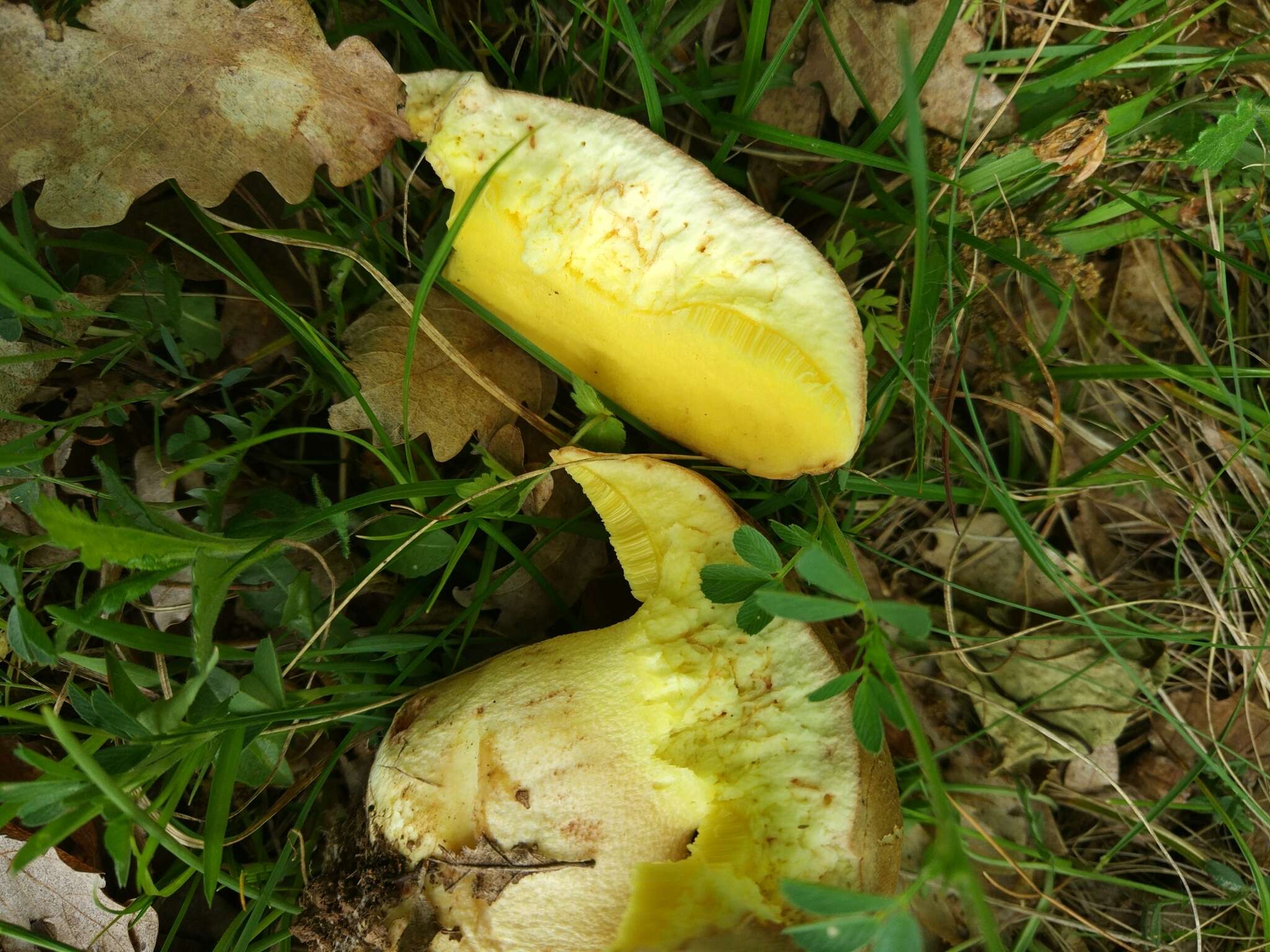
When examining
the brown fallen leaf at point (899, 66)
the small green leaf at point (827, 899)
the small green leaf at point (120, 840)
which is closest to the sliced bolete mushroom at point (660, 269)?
the small green leaf at point (827, 899)

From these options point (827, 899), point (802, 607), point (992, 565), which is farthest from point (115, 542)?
point (992, 565)

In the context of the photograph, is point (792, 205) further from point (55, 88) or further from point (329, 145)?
point (55, 88)

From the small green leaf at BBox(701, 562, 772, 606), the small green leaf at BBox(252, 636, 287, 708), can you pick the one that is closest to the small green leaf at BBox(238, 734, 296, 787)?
→ the small green leaf at BBox(252, 636, 287, 708)

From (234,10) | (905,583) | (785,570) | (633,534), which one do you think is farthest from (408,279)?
(905,583)

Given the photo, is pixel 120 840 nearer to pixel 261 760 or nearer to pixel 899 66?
pixel 261 760

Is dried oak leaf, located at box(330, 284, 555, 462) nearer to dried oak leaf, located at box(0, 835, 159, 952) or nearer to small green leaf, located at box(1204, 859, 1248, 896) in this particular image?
dried oak leaf, located at box(0, 835, 159, 952)

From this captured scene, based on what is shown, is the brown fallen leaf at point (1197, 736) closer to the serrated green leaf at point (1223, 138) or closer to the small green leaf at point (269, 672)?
the serrated green leaf at point (1223, 138)
